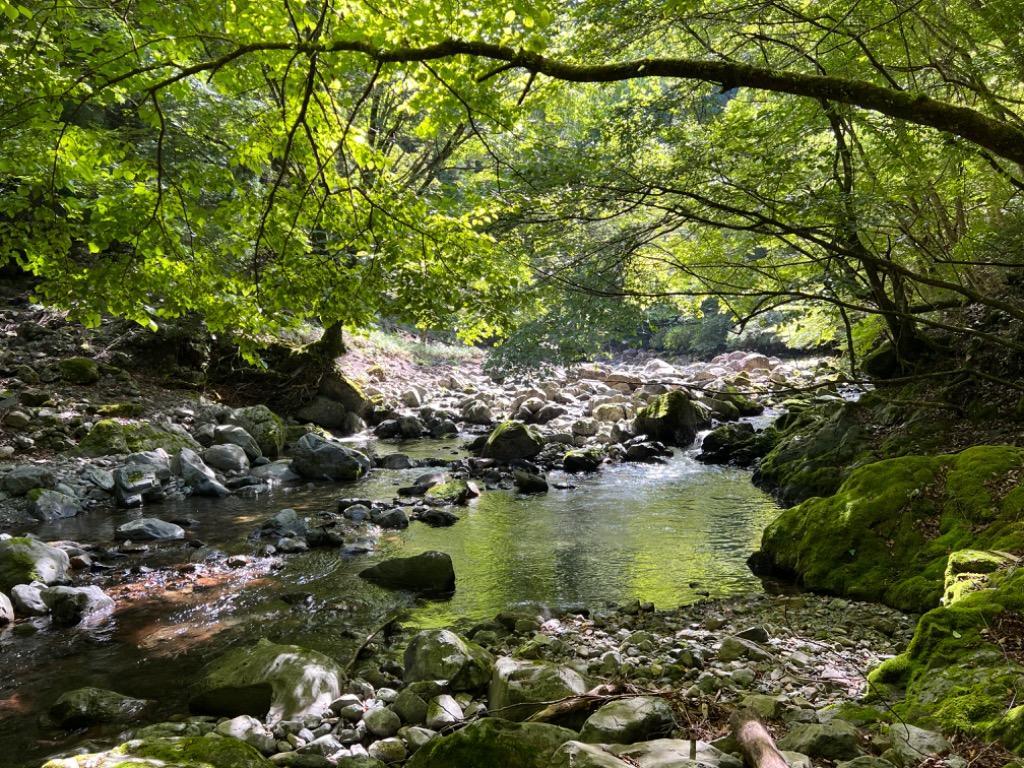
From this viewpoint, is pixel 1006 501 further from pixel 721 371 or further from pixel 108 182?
pixel 721 371

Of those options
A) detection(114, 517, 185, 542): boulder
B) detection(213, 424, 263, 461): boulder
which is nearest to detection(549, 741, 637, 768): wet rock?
detection(114, 517, 185, 542): boulder

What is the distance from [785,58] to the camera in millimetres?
6809

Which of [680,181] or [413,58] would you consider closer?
[413,58]

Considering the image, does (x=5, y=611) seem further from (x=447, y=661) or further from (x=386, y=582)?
(x=447, y=661)

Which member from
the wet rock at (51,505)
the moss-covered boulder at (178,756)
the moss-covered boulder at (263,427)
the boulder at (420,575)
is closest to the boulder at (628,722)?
the moss-covered boulder at (178,756)

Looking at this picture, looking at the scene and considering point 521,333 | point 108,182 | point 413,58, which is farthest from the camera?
point 521,333

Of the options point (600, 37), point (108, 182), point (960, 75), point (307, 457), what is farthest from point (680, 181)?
point (307, 457)

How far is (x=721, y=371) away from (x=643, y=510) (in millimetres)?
20693

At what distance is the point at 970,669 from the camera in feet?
10.0

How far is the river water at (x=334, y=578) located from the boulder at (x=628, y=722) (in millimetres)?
2967

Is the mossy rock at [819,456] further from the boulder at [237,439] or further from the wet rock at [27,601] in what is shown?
the boulder at [237,439]

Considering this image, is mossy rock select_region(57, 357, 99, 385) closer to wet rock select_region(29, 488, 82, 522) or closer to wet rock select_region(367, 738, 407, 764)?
Result: wet rock select_region(29, 488, 82, 522)

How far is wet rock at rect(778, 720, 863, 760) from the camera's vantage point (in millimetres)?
2695

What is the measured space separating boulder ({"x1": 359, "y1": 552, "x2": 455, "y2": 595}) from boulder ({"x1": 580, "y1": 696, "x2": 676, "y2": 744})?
3.74m
